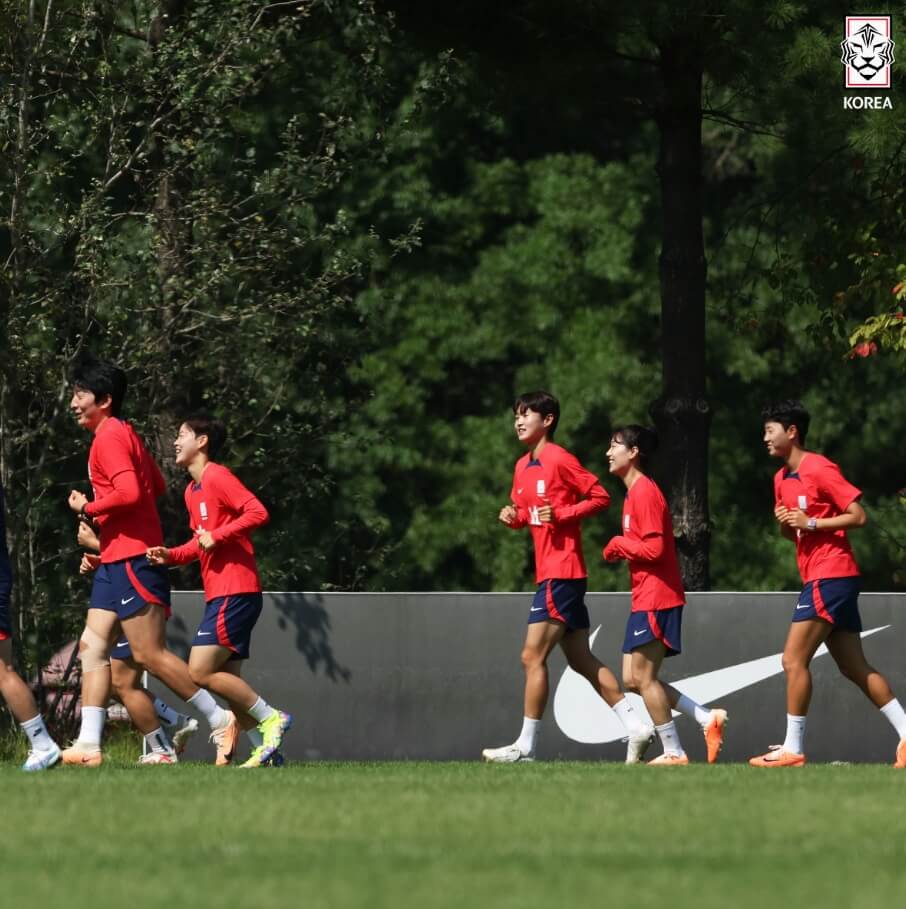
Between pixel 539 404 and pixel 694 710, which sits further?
pixel 539 404

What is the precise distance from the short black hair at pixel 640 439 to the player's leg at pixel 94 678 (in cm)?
303

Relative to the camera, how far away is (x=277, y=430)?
51.1 feet

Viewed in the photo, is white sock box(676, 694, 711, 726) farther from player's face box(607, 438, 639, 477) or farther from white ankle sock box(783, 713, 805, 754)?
player's face box(607, 438, 639, 477)

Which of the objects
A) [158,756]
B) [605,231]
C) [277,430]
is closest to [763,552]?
[605,231]

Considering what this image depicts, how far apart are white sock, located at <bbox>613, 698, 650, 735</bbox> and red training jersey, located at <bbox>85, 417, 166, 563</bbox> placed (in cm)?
273

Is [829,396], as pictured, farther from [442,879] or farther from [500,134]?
[442,879]

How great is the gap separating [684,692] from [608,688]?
186 centimetres

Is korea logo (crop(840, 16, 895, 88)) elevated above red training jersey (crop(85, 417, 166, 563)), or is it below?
above

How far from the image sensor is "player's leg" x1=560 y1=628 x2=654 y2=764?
11.1 metres

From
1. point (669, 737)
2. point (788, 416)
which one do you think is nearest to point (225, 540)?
point (669, 737)

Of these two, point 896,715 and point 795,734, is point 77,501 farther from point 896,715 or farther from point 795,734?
point 896,715

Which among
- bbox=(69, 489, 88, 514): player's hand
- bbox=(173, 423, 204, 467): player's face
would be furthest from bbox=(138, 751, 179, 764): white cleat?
bbox=(173, 423, 204, 467): player's face

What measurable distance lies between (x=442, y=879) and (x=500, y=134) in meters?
23.5

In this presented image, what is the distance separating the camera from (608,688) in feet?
36.8
